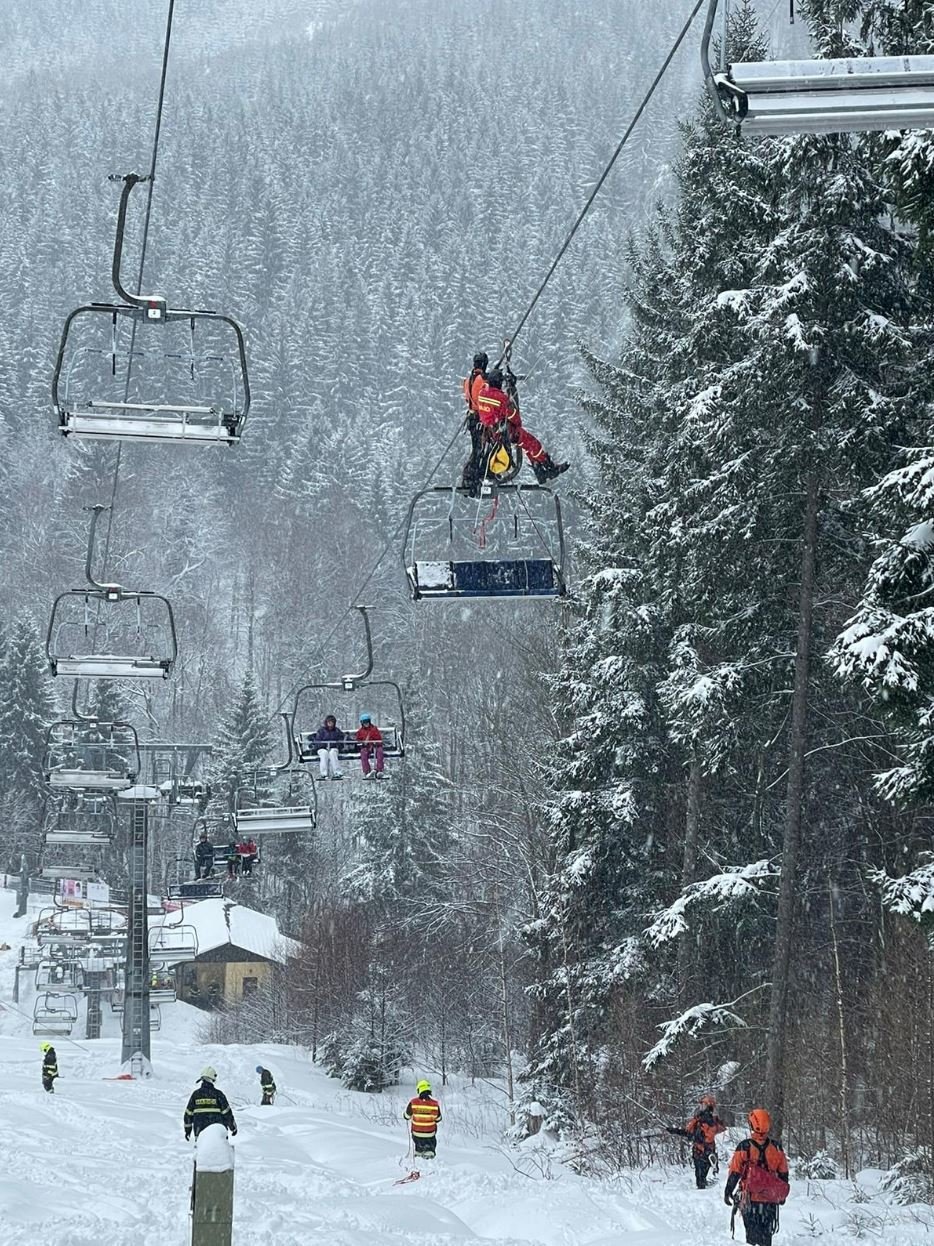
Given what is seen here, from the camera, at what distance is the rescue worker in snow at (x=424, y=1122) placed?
59.6 feet

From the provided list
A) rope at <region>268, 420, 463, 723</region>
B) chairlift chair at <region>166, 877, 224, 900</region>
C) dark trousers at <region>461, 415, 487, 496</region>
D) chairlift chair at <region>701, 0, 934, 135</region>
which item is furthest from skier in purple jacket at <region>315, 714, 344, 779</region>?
chairlift chair at <region>701, 0, 934, 135</region>

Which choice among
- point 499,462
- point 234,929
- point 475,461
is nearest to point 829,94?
point 499,462

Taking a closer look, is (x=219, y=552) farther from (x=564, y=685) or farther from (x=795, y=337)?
(x=795, y=337)

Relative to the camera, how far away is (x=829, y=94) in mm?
4523

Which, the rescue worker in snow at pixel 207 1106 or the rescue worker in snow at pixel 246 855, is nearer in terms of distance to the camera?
the rescue worker in snow at pixel 207 1106

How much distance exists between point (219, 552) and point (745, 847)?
4782 inches

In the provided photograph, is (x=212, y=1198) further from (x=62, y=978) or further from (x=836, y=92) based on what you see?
(x=62, y=978)

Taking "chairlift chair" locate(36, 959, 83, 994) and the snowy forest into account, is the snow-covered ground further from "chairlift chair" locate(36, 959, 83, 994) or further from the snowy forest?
"chairlift chair" locate(36, 959, 83, 994)

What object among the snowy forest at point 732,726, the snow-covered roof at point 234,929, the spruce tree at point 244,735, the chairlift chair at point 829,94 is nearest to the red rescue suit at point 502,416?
the snowy forest at point 732,726

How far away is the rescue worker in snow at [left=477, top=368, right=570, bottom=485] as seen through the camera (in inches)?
451

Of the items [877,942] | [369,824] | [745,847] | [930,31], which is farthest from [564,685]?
[369,824]

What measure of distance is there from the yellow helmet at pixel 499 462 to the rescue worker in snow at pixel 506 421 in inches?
4.9

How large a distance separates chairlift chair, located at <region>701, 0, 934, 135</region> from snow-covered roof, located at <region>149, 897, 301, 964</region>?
54.3 m

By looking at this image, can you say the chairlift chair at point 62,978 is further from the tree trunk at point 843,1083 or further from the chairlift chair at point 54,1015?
the tree trunk at point 843,1083
